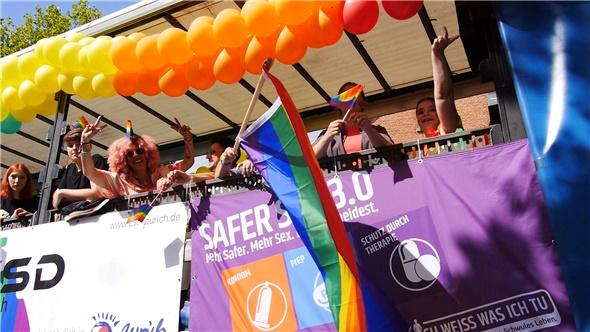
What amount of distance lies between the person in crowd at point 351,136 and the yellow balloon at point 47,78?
2817mm

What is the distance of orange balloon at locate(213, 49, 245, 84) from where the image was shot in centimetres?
454

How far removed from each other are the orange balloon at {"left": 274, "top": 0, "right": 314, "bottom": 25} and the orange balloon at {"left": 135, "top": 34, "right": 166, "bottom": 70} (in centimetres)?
121

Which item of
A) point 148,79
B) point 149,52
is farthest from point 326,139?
point 148,79

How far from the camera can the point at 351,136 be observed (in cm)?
425

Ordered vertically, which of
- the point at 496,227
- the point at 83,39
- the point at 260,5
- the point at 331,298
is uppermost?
the point at 83,39

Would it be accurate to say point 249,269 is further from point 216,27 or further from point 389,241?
point 216,27

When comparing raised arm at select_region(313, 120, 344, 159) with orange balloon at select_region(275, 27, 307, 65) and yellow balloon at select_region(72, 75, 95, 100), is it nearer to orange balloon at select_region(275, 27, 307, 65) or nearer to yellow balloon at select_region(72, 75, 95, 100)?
orange balloon at select_region(275, 27, 307, 65)

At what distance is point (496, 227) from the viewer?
323cm

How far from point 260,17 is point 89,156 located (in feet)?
6.43

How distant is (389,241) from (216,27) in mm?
2109

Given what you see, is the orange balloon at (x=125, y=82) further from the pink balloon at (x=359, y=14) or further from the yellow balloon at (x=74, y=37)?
the pink balloon at (x=359, y=14)

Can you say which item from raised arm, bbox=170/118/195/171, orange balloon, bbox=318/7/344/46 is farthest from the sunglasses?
orange balloon, bbox=318/7/344/46

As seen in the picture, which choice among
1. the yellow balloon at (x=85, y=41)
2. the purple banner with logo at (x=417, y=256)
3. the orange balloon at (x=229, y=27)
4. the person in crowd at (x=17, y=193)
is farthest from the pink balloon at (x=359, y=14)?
the person in crowd at (x=17, y=193)

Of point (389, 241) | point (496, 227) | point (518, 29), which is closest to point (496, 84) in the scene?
point (518, 29)
